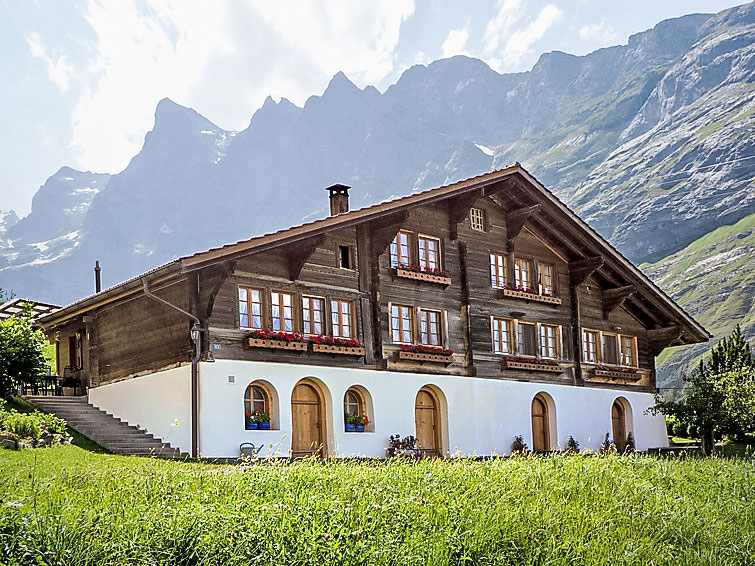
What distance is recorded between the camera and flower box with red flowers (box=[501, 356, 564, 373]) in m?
27.7

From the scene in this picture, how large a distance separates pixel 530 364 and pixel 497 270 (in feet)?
10.5

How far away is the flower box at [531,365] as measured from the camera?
2773cm

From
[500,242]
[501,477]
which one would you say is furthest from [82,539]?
[500,242]

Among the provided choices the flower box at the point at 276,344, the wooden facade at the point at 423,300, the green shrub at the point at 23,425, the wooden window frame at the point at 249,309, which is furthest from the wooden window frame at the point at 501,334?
the green shrub at the point at 23,425

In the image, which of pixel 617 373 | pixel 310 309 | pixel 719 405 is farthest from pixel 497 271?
pixel 719 405

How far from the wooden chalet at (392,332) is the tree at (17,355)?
68.7 inches

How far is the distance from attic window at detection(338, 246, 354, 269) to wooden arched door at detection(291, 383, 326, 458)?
11.3 ft

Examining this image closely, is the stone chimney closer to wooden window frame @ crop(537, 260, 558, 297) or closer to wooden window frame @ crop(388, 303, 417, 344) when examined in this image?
wooden window frame @ crop(388, 303, 417, 344)

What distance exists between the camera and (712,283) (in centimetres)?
12500

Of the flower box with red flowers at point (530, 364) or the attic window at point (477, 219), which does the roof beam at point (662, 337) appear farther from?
the attic window at point (477, 219)

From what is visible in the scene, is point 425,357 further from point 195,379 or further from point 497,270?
point 195,379

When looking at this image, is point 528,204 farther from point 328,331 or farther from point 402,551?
point 402,551

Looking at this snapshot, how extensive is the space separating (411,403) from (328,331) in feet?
11.4

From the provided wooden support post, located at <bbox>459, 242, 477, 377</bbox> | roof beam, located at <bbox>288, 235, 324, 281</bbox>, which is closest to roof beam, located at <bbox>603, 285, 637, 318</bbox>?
wooden support post, located at <bbox>459, 242, 477, 377</bbox>
